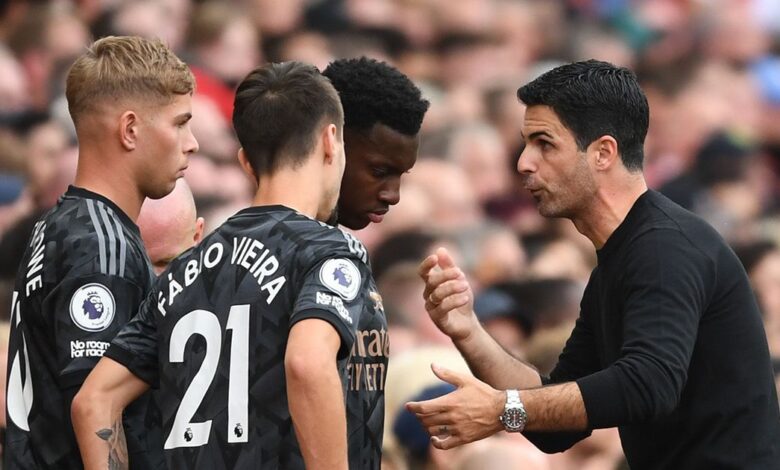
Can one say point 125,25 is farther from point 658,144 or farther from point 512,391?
point 512,391

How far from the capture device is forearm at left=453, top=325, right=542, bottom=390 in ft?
15.0

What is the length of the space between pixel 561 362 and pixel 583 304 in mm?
198

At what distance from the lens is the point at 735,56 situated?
43.1 ft

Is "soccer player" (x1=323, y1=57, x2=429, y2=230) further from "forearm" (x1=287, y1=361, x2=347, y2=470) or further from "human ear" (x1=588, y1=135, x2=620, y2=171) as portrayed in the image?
"forearm" (x1=287, y1=361, x2=347, y2=470)

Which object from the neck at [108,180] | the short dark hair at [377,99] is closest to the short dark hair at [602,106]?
the short dark hair at [377,99]

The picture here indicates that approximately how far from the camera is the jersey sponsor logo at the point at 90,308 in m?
3.96

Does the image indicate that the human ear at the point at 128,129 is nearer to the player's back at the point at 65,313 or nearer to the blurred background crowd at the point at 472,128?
the player's back at the point at 65,313

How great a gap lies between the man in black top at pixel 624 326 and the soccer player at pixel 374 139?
273mm

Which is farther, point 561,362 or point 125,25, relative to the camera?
point 125,25

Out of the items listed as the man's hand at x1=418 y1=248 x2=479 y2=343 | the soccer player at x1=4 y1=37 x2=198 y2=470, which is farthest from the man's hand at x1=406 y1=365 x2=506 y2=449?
the soccer player at x1=4 y1=37 x2=198 y2=470

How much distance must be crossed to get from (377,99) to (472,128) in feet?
19.3

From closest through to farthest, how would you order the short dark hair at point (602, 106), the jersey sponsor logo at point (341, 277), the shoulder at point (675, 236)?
the jersey sponsor logo at point (341, 277)
the shoulder at point (675, 236)
the short dark hair at point (602, 106)

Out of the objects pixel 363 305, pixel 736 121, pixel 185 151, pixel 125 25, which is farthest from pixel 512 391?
pixel 736 121

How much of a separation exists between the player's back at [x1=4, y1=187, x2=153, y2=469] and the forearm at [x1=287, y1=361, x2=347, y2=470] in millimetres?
679
